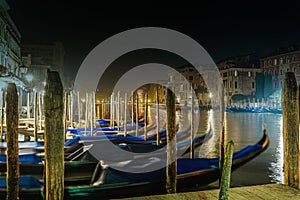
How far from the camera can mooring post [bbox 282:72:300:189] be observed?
349 cm

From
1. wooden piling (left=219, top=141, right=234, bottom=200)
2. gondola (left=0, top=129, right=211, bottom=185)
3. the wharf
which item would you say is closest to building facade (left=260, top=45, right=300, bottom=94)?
the wharf

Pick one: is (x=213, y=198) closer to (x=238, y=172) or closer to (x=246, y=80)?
(x=238, y=172)

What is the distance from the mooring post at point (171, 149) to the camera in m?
3.54

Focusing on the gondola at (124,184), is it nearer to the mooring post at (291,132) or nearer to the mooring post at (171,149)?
the mooring post at (171,149)

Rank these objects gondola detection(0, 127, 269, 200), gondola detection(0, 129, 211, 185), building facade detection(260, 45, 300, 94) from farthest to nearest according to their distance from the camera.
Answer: building facade detection(260, 45, 300, 94)
gondola detection(0, 129, 211, 185)
gondola detection(0, 127, 269, 200)

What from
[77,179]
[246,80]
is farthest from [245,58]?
[77,179]

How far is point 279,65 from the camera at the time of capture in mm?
37781

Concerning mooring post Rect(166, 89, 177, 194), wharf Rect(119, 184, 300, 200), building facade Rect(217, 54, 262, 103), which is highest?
building facade Rect(217, 54, 262, 103)

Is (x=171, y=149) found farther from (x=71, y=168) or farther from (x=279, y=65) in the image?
(x=279, y=65)

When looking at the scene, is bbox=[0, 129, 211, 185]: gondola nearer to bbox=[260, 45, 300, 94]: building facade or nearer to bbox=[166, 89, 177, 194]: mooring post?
bbox=[166, 89, 177, 194]: mooring post

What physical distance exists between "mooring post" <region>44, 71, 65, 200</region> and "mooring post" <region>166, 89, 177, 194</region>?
54.4 inches

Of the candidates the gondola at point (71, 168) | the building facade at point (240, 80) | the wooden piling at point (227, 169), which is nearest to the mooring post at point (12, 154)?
the gondola at point (71, 168)

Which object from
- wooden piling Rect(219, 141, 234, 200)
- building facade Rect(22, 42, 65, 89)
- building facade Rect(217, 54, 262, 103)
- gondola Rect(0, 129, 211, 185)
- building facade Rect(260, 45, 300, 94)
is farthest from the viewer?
building facade Rect(217, 54, 262, 103)

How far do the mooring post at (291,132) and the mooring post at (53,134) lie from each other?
8.38 feet
